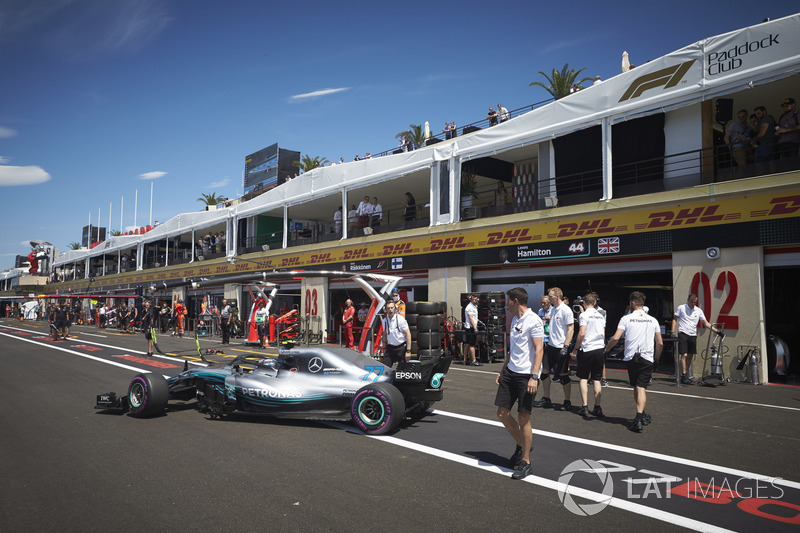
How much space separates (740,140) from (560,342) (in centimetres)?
844

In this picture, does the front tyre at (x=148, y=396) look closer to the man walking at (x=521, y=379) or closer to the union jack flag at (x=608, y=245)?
the man walking at (x=521, y=379)

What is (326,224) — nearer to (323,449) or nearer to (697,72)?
(697,72)

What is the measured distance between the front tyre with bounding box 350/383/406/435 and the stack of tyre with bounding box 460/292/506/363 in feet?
30.0

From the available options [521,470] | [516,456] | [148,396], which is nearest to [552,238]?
[516,456]

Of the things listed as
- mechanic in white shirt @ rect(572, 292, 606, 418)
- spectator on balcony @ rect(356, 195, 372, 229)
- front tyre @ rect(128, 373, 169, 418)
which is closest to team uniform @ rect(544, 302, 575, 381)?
mechanic in white shirt @ rect(572, 292, 606, 418)

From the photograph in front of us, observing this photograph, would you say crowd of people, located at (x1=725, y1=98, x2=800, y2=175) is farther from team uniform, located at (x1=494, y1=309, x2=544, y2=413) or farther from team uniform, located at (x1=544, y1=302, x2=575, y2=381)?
team uniform, located at (x1=494, y1=309, x2=544, y2=413)

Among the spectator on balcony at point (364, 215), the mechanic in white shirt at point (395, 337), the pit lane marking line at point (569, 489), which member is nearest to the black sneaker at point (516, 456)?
the pit lane marking line at point (569, 489)

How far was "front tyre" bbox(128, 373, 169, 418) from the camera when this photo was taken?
7.64m

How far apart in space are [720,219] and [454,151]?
9739 mm

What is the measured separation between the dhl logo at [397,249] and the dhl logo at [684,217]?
999 centimetres

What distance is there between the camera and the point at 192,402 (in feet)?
29.5

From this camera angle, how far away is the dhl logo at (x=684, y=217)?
12.4 metres

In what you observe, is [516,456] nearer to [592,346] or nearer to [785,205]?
[592,346]

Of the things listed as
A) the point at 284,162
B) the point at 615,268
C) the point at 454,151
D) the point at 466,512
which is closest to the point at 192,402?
the point at 466,512
